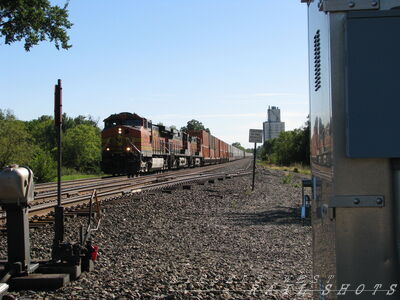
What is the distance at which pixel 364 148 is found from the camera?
6.11ft

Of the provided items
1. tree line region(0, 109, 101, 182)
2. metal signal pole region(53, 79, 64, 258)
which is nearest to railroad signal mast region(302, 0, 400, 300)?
metal signal pole region(53, 79, 64, 258)

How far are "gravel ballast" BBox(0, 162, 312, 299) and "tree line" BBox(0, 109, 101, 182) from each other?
37.0ft

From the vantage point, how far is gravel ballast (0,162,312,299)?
478cm

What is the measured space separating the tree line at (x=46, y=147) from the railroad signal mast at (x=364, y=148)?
19.1m

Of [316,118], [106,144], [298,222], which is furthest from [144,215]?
[106,144]

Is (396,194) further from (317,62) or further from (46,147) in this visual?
(46,147)

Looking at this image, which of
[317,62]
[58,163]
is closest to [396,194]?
[317,62]

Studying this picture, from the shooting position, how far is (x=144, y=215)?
10.5 metres

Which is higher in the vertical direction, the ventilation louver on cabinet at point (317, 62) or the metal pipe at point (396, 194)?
the ventilation louver on cabinet at point (317, 62)

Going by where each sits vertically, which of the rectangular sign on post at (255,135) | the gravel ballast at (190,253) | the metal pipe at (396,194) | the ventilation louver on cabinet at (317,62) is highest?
the rectangular sign on post at (255,135)

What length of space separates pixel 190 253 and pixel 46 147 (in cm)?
7857

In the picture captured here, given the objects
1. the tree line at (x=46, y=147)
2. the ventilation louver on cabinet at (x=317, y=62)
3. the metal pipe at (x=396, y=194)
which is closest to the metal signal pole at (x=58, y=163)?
the ventilation louver on cabinet at (x=317, y=62)

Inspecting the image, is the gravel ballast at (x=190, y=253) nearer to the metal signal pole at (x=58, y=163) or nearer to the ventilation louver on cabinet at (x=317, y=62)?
the metal signal pole at (x=58, y=163)

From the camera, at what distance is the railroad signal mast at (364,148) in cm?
185
